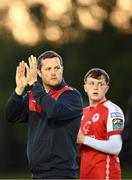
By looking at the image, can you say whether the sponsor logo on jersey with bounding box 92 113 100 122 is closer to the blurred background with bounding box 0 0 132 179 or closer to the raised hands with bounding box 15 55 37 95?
the raised hands with bounding box 15 55 37 95

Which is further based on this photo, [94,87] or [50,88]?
[94,87]

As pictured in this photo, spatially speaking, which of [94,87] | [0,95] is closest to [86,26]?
[0,95]

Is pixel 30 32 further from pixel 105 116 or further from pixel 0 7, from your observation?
pixel 105 116

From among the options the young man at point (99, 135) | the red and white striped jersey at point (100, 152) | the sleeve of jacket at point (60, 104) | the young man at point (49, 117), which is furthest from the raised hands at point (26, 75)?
the red and white striped jersey at point (100, 152)

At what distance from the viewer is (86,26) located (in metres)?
36.2

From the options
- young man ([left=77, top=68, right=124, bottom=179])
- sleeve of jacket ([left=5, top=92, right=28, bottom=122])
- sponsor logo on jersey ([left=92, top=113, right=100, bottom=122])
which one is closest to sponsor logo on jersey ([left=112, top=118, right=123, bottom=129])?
young man ([left=77, top=68, right=124, bottom=179])

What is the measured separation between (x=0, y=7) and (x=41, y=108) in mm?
31927

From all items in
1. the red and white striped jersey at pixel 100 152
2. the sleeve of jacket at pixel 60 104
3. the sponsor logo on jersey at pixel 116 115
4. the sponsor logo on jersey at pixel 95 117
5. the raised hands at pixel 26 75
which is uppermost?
the raised hands at pixel 26 75

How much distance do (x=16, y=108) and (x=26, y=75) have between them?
0.33 m

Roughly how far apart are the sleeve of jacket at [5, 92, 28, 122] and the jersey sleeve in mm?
926

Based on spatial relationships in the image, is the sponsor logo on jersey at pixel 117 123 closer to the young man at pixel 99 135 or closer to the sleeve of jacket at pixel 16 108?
the young man at pixel 99 135

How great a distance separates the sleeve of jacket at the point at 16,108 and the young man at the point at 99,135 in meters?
0.70

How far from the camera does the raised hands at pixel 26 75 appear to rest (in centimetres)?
799

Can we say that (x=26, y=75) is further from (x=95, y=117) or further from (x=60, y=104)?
(x=95, y=117)
